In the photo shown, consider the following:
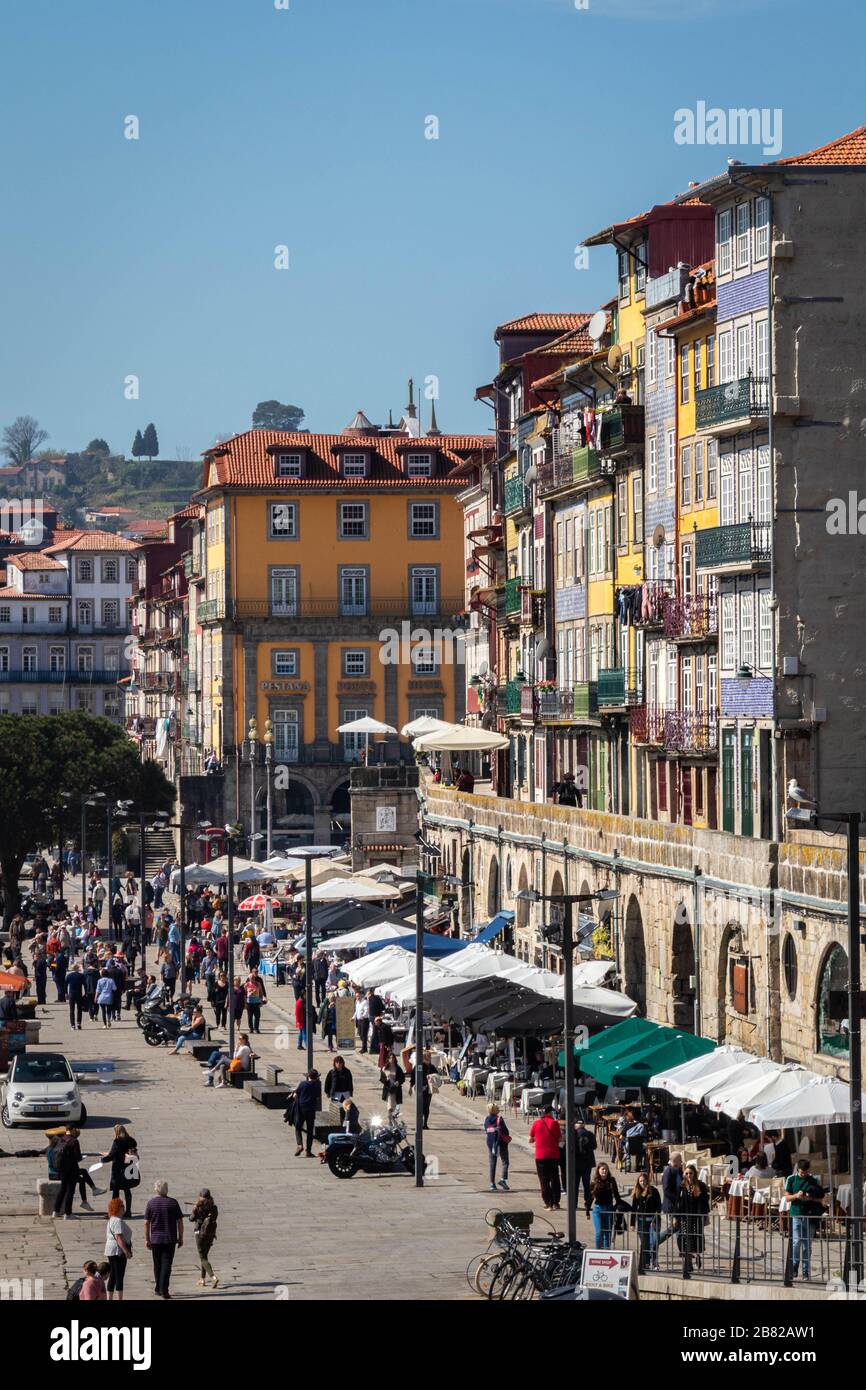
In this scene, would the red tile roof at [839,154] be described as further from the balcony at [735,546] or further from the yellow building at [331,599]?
the yellow building at [331,599]

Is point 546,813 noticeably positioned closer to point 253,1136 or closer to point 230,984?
point 230,984

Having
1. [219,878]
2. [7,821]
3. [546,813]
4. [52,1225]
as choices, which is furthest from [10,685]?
[52,1225]

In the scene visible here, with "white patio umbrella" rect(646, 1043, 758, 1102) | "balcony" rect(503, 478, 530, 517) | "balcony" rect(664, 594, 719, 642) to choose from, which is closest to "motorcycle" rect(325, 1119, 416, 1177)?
"white patio umbrella" rect(646, 1043, 758, 1102)

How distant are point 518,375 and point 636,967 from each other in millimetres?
28893

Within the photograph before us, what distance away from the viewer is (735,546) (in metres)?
49.6

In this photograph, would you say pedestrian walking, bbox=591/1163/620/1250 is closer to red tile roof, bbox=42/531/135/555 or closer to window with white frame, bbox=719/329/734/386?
window with white frame, bbox=719/329/734/386

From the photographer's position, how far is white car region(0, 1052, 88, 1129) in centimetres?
4297

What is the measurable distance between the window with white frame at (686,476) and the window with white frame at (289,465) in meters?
58.3

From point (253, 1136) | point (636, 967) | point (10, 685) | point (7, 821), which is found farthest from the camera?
point (10, 685)

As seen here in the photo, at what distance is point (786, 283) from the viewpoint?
48281 mm

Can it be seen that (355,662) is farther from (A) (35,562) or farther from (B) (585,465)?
(A) (35,562)

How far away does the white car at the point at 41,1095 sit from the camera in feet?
141

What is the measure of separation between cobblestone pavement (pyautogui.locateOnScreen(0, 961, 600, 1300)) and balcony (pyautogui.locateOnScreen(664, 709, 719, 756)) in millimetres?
9225

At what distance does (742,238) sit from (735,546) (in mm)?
5871
